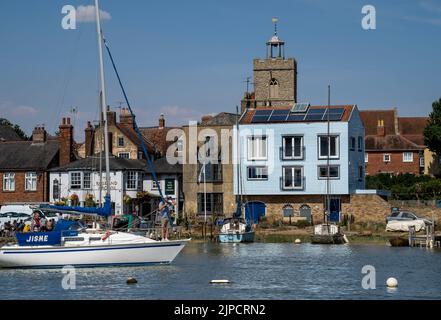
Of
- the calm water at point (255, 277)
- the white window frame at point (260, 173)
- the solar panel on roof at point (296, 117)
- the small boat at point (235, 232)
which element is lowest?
the calm water at point (255, 277)

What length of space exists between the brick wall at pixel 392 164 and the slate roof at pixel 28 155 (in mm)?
43693

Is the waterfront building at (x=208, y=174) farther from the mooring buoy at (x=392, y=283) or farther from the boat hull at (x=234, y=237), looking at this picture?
the mooring buoy at (x=392, y=283)

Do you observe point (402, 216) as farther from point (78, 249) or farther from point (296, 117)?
point (78, 249)

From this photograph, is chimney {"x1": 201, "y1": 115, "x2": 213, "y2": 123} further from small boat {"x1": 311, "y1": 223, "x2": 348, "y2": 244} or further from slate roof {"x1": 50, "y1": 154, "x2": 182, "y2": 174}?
small boat {"x1": 311, "y1": 223, "x2": 348, "y2": 244}

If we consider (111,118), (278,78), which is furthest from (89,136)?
(278,78)

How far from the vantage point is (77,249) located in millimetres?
44844

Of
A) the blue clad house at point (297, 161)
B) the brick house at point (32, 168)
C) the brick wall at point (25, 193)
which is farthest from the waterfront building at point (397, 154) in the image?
the brick wall at point (25, 193)

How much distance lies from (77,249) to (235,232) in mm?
23562

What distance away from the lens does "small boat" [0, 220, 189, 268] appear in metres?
44.8

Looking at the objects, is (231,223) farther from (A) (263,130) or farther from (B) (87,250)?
(B) (87,250)

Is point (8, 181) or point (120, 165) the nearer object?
point (120, 165)

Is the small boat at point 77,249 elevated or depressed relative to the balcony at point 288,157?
depressed

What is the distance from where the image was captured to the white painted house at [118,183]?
8469 cm
